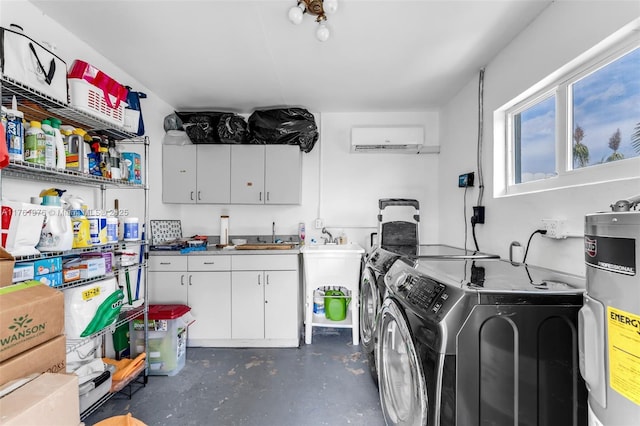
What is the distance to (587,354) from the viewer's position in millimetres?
714

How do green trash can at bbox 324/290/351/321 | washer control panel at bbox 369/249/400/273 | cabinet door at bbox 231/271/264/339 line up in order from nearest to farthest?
1. washer control panel at bbox 369/249/400/273
2. cabinet door at bbox 231/271/264/339
3. green trash can at bbox 324/290/351/321

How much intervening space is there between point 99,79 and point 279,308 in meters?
2.07

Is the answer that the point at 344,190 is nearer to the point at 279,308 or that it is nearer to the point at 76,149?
the point at 279,308

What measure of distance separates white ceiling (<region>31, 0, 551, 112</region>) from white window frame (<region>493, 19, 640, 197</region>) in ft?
1.31

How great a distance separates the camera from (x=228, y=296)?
2.38 meters

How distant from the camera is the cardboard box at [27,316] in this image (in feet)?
3.02

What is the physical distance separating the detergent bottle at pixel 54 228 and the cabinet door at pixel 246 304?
1.26 metres

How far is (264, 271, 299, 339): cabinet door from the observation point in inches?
93.4

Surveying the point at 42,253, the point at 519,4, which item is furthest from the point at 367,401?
the point at 519,4

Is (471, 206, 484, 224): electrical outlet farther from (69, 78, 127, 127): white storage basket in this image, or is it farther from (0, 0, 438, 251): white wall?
(69, 78, 127, 127): white storage basket

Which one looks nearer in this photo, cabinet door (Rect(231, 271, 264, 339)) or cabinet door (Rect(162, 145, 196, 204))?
cabinet door (Rect(231, 271, 264, 339))

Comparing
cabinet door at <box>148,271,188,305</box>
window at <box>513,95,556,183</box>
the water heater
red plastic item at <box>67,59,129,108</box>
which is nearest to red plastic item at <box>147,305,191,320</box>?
cabinet door at <box>148,271,188,305</box>

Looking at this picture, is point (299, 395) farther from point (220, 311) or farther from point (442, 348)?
point (442, 348)

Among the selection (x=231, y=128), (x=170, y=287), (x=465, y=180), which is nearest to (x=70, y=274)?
(x=170, y=287)
